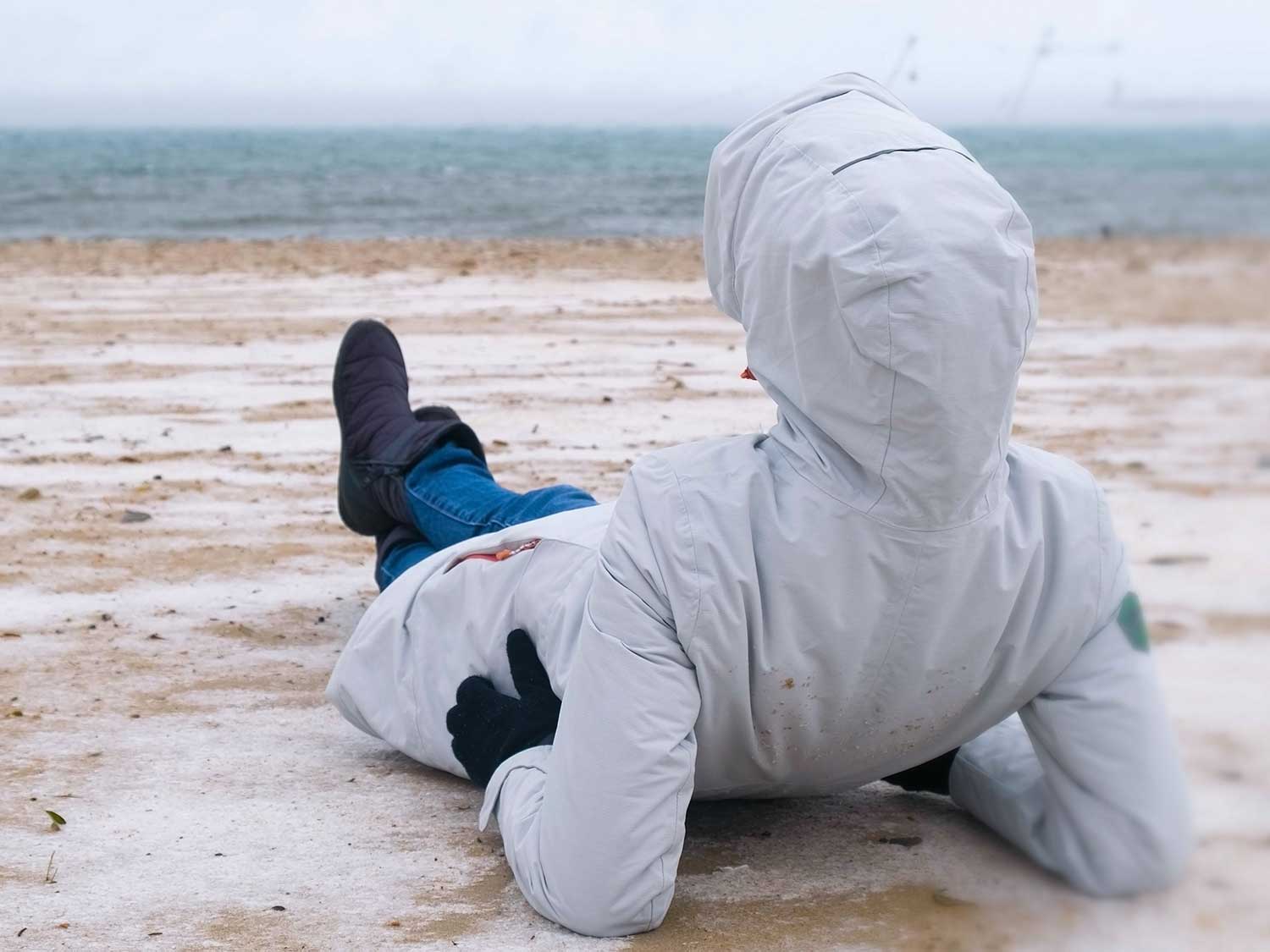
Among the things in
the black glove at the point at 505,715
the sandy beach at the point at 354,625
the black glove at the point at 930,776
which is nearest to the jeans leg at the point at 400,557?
the sandy beach at the point at 354,625

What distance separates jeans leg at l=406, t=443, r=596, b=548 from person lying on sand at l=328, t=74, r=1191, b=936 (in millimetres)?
585

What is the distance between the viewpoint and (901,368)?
4.42ft

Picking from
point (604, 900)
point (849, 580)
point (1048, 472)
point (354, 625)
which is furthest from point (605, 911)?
point (354, 625)

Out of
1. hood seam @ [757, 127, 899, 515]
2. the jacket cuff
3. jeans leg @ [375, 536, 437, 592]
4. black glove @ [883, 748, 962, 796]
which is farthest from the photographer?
jeans leg @ [375, 536, 437, 592]

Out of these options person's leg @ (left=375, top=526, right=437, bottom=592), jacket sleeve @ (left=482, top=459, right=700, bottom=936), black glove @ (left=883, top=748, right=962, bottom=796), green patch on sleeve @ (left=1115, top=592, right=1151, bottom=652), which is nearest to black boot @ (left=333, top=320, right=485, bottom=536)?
person's leg @ (left=375, top=526, right=437, bottom=592)

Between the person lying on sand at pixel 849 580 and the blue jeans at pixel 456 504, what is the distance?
23.3 inches

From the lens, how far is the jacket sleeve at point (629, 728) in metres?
1.51

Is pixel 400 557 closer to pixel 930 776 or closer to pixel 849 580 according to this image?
pixel 930 776

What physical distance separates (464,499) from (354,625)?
0.54 meters

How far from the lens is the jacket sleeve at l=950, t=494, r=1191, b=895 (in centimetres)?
148

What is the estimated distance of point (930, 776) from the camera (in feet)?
6.75

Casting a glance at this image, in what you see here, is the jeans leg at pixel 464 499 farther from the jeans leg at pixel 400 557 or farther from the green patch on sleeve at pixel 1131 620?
the green patch on sleeve at pixel 1131 620

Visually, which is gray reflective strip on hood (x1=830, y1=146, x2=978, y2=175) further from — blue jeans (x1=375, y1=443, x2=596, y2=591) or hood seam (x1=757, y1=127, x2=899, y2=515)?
blue jeans (x1=375, y1=443, x2=596, y2=591)

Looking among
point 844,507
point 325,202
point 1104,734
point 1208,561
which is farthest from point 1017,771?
point 325,202
